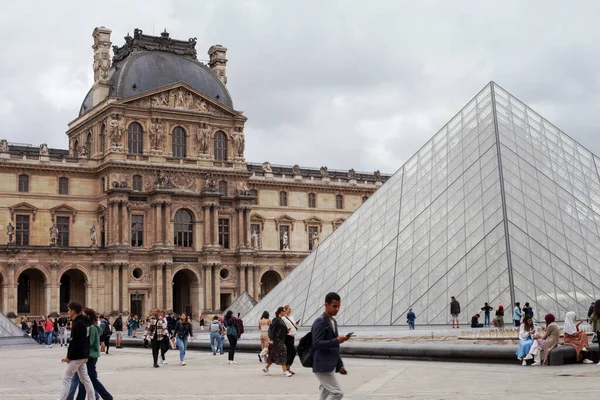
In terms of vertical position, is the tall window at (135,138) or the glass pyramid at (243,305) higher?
the tall window at (135,138)

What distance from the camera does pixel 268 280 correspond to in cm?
6391

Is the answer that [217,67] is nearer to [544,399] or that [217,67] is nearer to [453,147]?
[453,147]

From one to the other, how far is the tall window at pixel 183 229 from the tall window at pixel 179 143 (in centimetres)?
381

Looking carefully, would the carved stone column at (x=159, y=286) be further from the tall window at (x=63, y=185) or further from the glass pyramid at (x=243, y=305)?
the glass pyramid at (x=243, y=305)

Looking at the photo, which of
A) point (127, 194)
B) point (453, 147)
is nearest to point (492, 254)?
point (453, 147)

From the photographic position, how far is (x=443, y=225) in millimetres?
27297

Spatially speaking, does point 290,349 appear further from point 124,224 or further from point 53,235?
point 124,224

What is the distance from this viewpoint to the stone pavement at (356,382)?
38.2 ft

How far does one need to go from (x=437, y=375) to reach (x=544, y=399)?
3.74 metres

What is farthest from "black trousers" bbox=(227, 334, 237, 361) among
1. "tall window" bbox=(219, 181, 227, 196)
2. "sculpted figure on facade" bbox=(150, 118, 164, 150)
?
"tall window" bbox=(219, 181, 227, 196)

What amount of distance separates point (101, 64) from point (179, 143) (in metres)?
7.17

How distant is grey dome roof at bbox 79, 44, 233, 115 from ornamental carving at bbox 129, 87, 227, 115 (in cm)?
59

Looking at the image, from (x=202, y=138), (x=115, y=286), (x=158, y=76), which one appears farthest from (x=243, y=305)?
(x=158, y=76)

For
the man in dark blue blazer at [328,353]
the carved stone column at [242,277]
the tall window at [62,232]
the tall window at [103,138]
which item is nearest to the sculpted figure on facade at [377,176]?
the carved stone column at [242,277]
